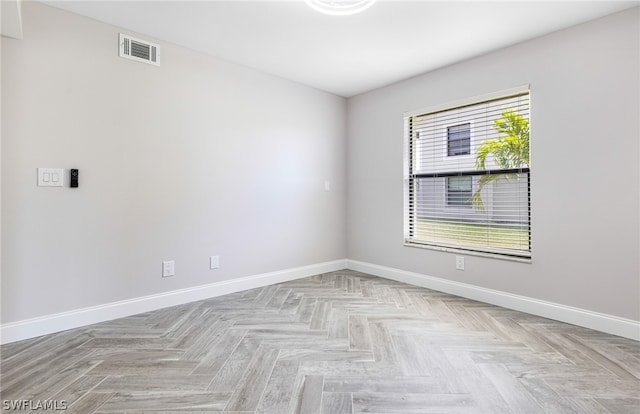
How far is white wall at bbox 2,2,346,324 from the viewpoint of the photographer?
227cm

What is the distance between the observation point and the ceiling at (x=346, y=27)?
235cm

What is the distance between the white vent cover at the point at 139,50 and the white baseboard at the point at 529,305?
3.40m

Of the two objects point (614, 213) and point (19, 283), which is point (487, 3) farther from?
point (19, 283)

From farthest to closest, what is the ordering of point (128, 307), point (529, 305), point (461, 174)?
point (461, 174), point (529, 305), point (128, 307)

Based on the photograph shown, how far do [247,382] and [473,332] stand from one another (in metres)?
1.71

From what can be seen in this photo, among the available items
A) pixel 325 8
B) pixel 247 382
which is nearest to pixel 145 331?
pixel 247 382

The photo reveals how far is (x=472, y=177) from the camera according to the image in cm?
330

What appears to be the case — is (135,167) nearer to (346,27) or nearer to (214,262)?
(214,262)

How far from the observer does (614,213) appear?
7.86 ft

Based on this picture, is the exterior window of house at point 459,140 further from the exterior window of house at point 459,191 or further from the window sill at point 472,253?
the window sill at point 472,253

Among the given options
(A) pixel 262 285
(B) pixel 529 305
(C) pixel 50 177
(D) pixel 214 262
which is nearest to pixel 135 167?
(C) pixel 50 177

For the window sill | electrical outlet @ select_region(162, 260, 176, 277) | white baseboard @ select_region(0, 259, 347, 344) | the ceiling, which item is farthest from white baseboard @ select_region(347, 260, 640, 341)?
electrical outlet @ select_region(162, 260, 176, 277)

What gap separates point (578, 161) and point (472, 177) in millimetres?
902

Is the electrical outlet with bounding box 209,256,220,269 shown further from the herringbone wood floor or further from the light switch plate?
the light switch plate
